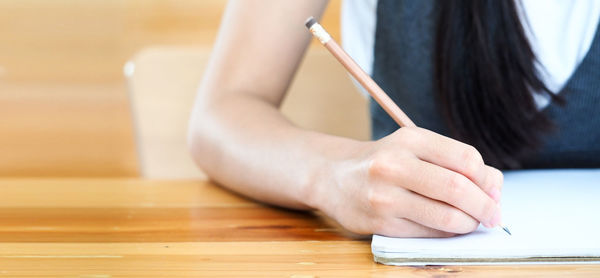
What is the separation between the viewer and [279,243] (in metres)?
0.45

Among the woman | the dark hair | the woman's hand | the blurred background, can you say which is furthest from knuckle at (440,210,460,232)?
the blurred background

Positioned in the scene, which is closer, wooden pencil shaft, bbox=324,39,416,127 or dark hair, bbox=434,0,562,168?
wooden pencil shaft, bbox=324,39,416,127

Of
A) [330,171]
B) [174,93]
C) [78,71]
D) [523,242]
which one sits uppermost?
[78,71]

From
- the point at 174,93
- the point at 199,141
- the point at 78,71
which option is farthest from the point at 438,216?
the point at 78,71

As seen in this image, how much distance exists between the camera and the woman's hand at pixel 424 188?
0.41 metres

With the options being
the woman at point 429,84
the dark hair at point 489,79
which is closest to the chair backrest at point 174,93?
the woman at point 429,84

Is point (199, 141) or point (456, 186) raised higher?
point (199, 141)

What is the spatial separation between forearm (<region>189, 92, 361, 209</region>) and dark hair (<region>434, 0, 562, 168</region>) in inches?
7.0

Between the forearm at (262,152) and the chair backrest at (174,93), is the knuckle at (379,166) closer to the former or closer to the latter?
the forearm at (262,152)

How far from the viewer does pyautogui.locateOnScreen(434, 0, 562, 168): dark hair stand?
0.62 meters

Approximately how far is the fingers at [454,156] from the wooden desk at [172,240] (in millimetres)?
58

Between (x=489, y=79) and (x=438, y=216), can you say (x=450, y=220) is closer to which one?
(x=438, y=216)

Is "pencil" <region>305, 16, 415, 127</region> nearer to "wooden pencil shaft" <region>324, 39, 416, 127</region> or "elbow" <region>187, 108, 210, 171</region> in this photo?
"wooden pencil shaft" <region>324, 39, 416, 127</region>

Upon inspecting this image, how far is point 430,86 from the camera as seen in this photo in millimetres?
712
